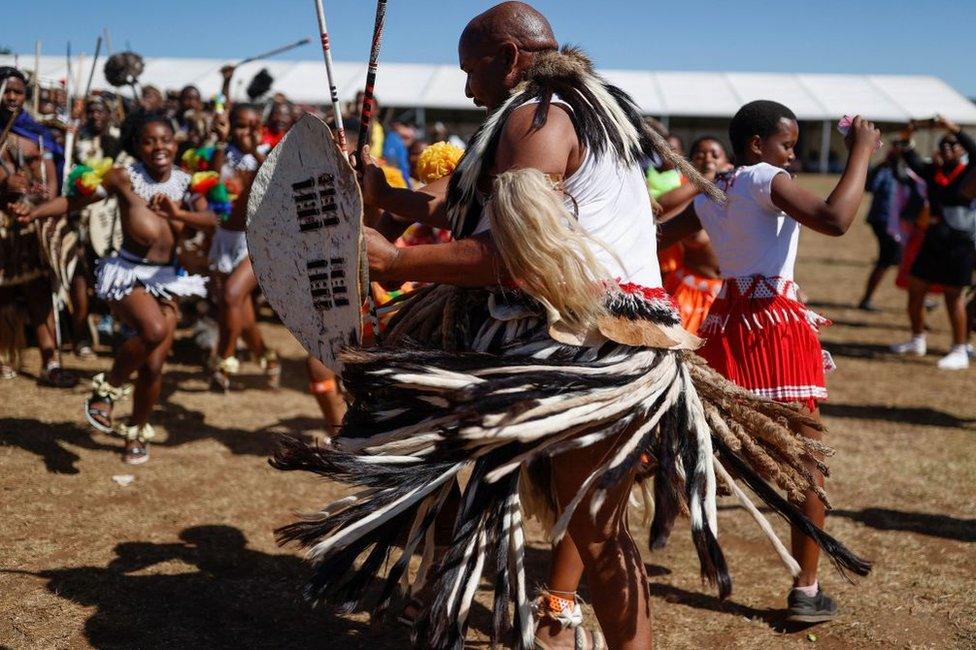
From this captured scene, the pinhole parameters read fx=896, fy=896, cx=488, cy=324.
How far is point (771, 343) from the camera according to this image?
131 inches

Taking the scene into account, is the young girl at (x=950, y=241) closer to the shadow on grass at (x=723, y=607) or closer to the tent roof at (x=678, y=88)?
the shadow on grass at (x=723, y=607)

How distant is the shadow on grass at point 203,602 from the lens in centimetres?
317

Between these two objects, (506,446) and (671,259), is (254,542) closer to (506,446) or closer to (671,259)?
(506,446)

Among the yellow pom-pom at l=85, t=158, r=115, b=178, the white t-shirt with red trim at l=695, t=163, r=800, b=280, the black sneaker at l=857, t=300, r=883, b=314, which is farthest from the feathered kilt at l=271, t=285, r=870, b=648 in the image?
the black sneaker at l=857, t=300, r=883, b=314

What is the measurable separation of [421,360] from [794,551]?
1885 mm

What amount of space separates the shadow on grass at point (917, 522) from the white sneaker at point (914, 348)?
4753 mm

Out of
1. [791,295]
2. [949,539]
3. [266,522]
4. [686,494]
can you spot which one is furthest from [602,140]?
[949,539]

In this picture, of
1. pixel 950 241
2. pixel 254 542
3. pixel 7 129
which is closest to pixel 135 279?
pixel 254 542

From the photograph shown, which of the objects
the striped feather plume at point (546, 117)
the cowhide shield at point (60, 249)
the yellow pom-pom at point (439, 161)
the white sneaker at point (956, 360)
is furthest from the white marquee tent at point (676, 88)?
the striped feather plume at point (546, 117)

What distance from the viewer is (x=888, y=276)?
577 inches

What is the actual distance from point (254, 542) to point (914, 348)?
23.5ft

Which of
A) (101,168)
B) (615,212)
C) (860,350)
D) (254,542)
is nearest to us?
(615,212)

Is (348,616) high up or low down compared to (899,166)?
down

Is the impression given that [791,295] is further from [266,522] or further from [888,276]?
[888,276]
